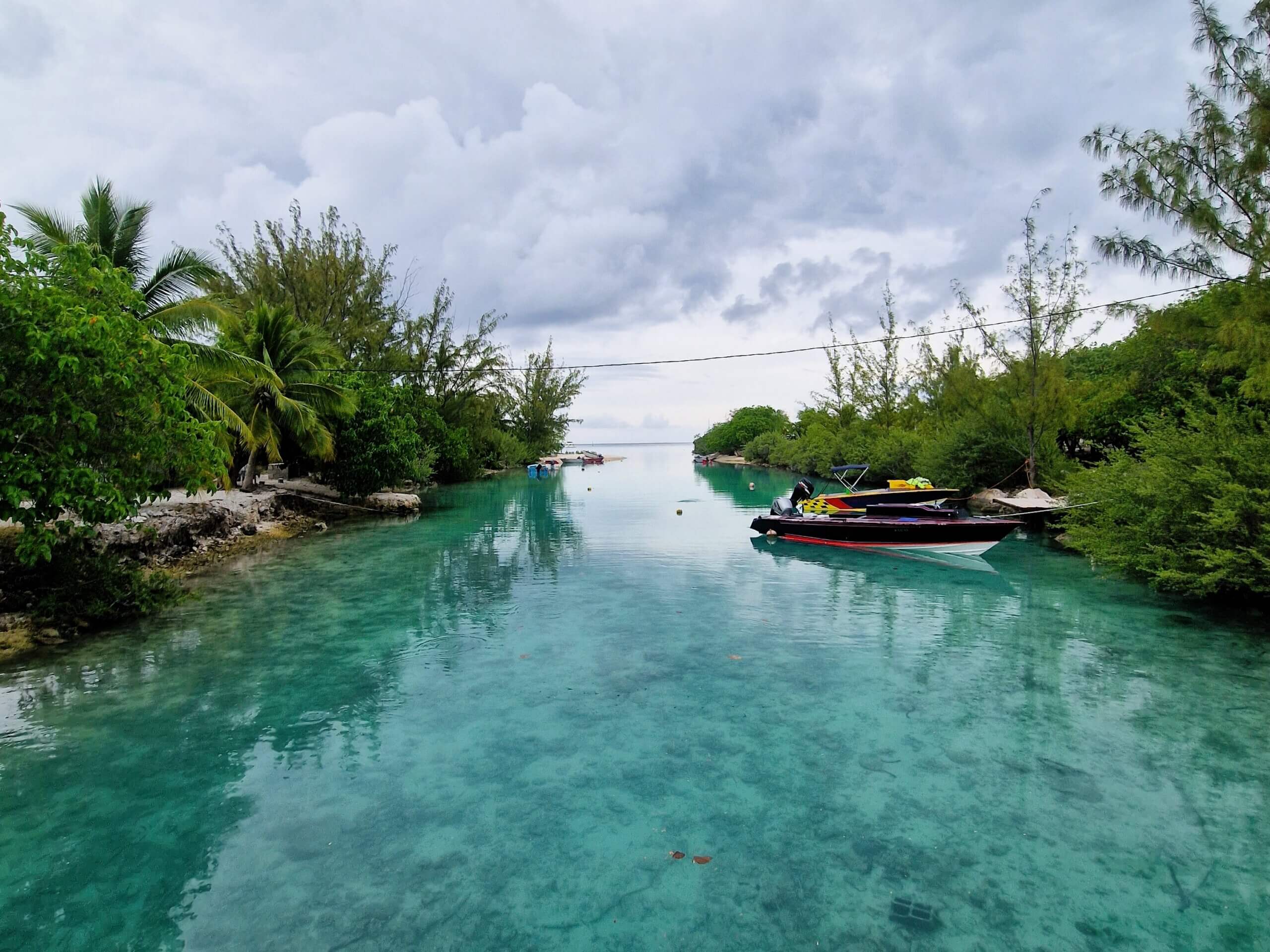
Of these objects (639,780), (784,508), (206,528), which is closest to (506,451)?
(784,508)

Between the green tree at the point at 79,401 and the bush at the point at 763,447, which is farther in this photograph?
the bush at the point at 763,447

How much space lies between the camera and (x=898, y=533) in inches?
634

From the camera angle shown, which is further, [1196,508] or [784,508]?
[784,508]

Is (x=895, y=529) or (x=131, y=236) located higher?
(x=131, y=236)

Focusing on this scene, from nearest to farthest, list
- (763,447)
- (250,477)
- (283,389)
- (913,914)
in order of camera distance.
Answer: (913,914), (283,389), (250,477), (763,447)

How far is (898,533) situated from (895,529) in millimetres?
122

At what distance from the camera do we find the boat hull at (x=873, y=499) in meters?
18.3

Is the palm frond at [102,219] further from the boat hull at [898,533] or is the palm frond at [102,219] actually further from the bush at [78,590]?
the boat hull at [898,533]

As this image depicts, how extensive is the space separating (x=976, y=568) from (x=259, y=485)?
73.8 ft

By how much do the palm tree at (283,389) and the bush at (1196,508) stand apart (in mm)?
19178

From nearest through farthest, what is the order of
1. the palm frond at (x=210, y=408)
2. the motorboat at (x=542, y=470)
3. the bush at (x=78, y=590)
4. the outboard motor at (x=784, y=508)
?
the bush at (x=78, y=590)
the palm frond at (x=210, y=408)
the outboard motor at (x=784, y=508)
the motorboat at (x=542, y=470)

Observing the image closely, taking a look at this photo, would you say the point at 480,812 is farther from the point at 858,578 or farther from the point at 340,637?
the point at 858,578

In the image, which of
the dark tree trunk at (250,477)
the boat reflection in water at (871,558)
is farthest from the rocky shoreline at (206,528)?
the boat reflection in water at (871,558)

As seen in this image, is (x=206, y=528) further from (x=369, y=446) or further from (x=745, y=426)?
(x=745, y=426)
